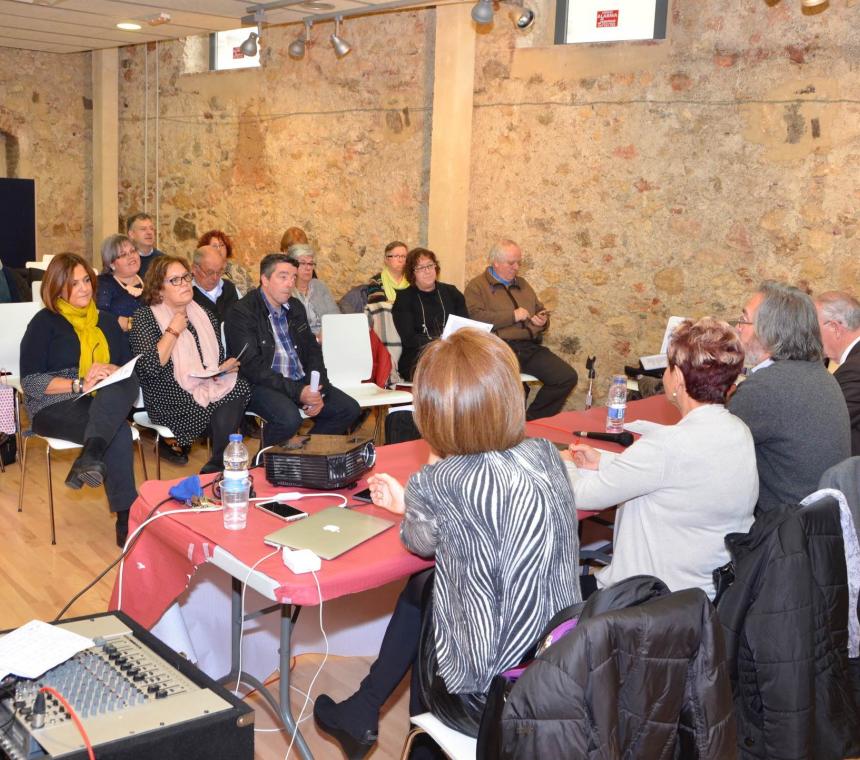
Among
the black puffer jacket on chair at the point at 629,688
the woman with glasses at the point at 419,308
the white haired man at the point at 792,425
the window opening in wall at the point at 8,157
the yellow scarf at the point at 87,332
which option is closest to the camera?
the black puffer jacket on chair at the point at 629,688

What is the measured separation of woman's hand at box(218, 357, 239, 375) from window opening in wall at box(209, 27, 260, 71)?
5.14 metres

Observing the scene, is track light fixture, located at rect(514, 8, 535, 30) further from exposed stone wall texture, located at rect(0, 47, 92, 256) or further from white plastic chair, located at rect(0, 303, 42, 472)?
exposed stone wall texture, located at rect(0, 47, 92, 256)

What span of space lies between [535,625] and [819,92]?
475 cm

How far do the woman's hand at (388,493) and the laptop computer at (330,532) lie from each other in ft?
0.15

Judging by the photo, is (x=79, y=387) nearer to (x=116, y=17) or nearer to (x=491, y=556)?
(x=491, y=556)

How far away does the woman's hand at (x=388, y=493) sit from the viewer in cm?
263

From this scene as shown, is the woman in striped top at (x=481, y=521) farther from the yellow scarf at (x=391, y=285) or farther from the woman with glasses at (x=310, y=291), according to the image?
the yellow scarf at (x=391, y=285)

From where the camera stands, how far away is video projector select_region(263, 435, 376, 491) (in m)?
2.85

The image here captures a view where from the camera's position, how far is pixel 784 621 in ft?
7.61

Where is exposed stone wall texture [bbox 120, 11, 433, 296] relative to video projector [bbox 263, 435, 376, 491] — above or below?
above

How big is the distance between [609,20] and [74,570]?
16.4ft

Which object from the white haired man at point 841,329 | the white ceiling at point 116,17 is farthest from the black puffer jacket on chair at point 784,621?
the white ceiling at point 116,17

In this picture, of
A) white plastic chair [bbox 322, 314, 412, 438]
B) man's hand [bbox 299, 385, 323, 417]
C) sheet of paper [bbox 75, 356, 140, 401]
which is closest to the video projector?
sheet of paper [bbox 75, 356, 140, 401]

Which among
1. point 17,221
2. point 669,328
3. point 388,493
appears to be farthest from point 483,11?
point 17,221
